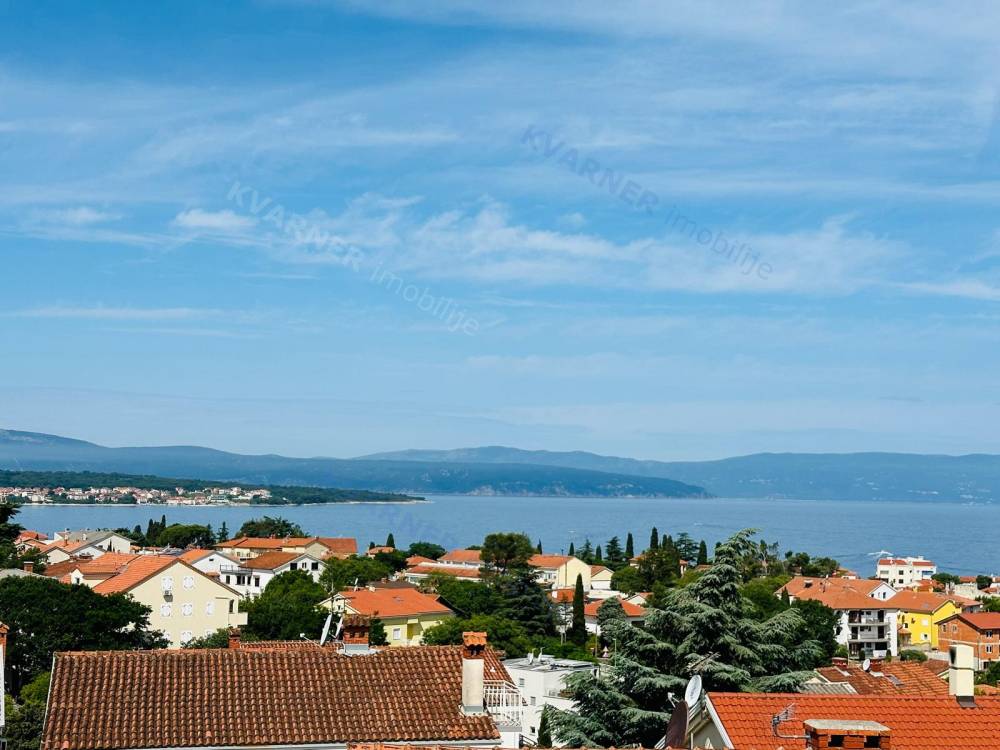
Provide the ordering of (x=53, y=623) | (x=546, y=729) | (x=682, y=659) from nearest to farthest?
1. (x=682, y=659)
2. (x=546, y=729)
3. (x=53, y=623)

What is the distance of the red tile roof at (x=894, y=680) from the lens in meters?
19.3

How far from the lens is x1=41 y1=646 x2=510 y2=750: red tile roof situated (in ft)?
44.5

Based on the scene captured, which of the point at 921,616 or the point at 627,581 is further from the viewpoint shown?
the point at 627,581

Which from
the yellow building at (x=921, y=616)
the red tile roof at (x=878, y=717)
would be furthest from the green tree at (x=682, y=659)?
the yellow building at (x=921, y=616)

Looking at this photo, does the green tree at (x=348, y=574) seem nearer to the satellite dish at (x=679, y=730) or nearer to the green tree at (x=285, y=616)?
the green tree at (x=285, y=616)

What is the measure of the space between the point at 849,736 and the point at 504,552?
278 ft

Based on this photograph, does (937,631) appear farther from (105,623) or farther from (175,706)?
(175,706)

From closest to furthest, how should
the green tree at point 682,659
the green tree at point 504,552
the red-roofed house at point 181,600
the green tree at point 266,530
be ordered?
the green tree at point 682,659 → the red-roofed house at point 181,600 → the green tree at point 504,552 → the green tree at point 266,530

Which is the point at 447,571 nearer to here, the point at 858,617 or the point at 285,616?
the point at 858,617

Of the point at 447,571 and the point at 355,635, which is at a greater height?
the point at 355,635

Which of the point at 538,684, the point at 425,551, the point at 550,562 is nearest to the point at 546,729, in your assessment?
the point at 538,684

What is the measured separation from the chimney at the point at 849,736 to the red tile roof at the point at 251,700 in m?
6.32

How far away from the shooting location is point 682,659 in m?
17.9

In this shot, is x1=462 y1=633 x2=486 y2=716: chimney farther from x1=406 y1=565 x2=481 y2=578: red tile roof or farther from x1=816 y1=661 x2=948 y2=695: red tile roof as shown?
x1=406 y1=565 x2=481 y2=578: red tile roof
